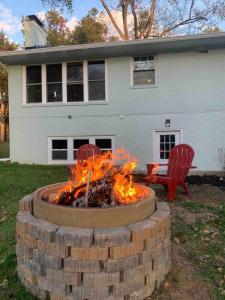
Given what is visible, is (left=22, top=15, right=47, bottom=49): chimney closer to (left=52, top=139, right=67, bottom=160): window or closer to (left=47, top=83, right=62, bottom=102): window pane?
(left=47, top=83, right=62, bottom=102): window pane

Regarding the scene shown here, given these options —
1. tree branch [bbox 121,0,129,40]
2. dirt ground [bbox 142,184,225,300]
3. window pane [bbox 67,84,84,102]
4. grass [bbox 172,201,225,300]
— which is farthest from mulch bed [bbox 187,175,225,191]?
tree branch [bbox 121,0,129,40]

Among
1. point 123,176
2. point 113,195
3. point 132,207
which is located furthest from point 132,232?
point 123,176

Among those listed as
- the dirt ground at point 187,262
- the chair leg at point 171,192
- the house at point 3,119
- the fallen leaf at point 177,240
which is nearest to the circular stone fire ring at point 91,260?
the dirt ground at point 187,262

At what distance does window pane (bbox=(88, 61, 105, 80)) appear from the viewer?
12812mm

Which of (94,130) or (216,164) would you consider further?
(94,130)

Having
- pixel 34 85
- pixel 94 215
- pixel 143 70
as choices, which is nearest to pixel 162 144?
pixel 143 70

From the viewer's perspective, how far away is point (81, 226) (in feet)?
11.0

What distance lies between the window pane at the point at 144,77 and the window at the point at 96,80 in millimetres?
1227

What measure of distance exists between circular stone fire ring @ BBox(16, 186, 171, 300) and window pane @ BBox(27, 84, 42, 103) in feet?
34.7

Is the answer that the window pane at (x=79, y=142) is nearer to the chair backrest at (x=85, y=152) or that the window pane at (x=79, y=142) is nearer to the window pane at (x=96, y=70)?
the window pane at (x=96, y=70)

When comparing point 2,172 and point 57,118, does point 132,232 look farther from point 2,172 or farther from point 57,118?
point 57,118

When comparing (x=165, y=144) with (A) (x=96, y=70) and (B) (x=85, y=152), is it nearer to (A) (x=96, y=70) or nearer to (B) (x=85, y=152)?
(A) (x=96, y=70)

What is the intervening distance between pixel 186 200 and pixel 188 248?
2.35 meters

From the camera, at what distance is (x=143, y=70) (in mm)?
12484
